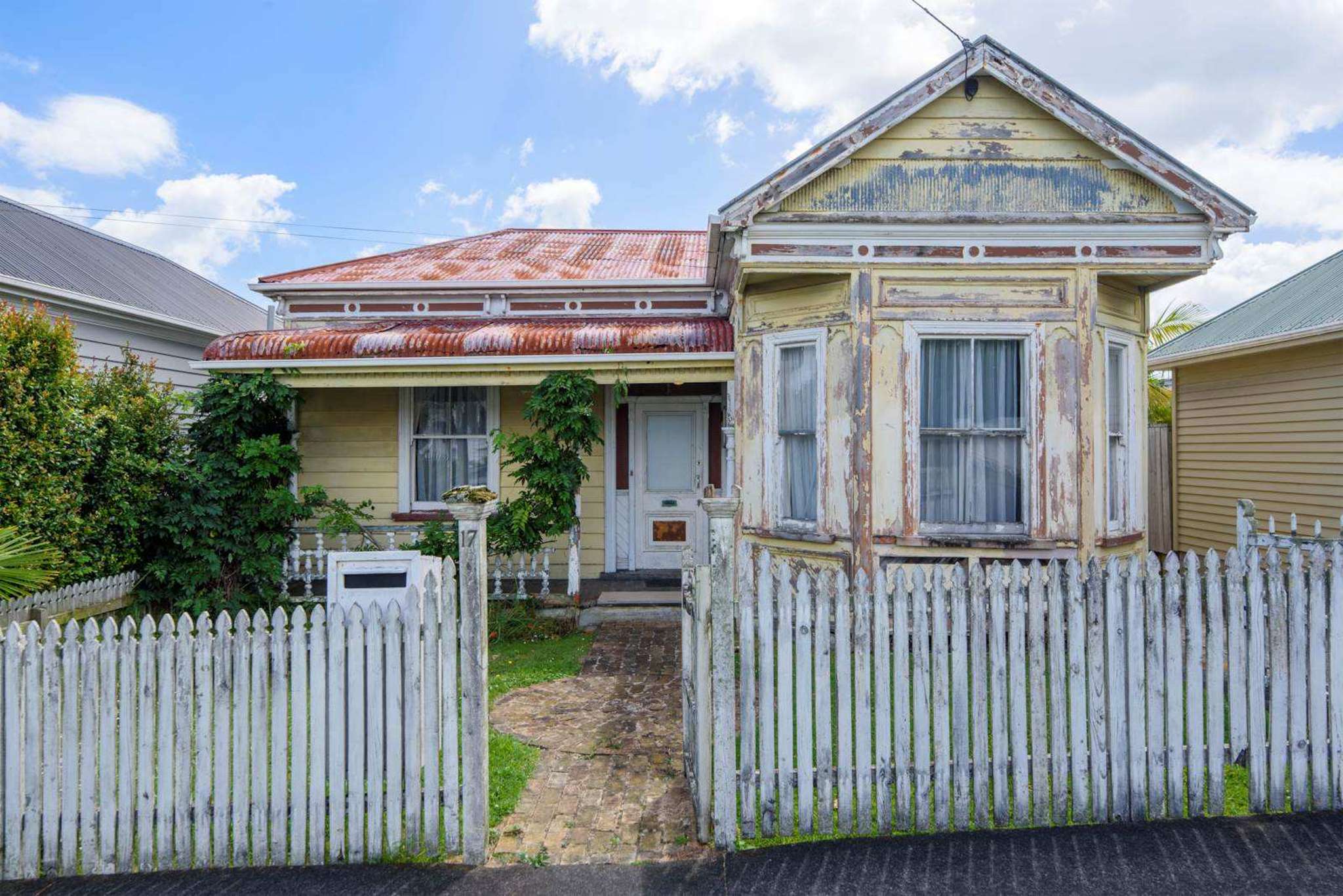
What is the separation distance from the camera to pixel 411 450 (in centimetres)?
1030

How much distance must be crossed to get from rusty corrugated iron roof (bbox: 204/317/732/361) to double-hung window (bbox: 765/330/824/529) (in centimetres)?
103

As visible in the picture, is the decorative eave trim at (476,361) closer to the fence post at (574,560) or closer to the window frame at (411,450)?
the window frame at (411,450)

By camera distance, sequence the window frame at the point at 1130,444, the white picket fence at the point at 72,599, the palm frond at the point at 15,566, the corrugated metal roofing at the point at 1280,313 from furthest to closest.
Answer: the corrugated metal roofing at the point at 1280,313 → the window frame at the point at 1130,444 → the white picket fence at the point at 72,599 → the palm frond at the point at 15,566

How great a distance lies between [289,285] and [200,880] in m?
8.41

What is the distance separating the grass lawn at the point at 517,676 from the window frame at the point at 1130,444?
5.35m

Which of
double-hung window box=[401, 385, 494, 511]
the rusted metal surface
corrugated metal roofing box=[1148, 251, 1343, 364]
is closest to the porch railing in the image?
double-hung window box=[401, 385, 494, 511]

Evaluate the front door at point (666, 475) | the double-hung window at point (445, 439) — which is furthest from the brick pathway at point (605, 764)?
the double-hung window at point (445, 439)

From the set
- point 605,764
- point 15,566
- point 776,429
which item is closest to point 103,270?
point 15,566

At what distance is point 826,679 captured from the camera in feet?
13.8

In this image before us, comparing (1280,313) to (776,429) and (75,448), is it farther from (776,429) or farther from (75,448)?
(75,448)

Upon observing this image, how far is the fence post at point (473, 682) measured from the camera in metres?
4.00

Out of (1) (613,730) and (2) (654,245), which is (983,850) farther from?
(2) (654,245)

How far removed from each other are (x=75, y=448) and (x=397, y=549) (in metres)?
3.13

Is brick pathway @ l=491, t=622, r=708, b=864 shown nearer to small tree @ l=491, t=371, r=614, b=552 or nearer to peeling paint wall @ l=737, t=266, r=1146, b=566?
small tree @ l=491, t=371, r=614, b=552
